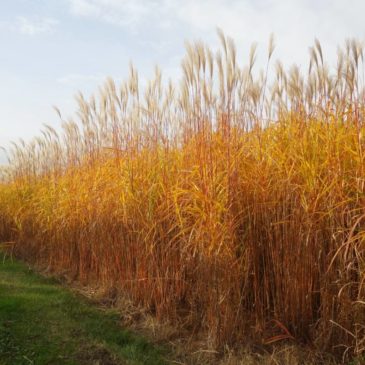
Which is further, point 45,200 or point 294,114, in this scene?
point 45,200

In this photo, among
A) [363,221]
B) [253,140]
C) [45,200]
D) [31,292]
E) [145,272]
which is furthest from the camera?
[45,200]

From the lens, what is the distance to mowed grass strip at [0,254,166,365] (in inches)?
107

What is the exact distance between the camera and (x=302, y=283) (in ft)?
7.98

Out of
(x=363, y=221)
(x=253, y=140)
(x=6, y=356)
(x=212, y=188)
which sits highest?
(x=253, y=140)

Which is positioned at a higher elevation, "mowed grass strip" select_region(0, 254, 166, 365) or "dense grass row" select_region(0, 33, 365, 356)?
"dense grass row" select_region(0, 33, 365, 356)

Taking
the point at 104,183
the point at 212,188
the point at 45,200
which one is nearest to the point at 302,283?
the point at 212,188

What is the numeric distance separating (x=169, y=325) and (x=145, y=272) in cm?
44

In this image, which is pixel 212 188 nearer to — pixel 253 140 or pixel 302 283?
pixel 253 140

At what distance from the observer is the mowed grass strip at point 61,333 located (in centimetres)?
271

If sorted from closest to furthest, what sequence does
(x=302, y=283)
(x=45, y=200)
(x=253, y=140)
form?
(x=302, y=283) → (x=253, y=140) → (x=45, y=200)

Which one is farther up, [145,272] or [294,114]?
[294,114]

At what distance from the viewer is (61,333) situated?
122 inches

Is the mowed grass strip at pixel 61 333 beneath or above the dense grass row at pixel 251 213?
beneath

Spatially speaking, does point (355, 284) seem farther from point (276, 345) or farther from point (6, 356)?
point (6, 356)
